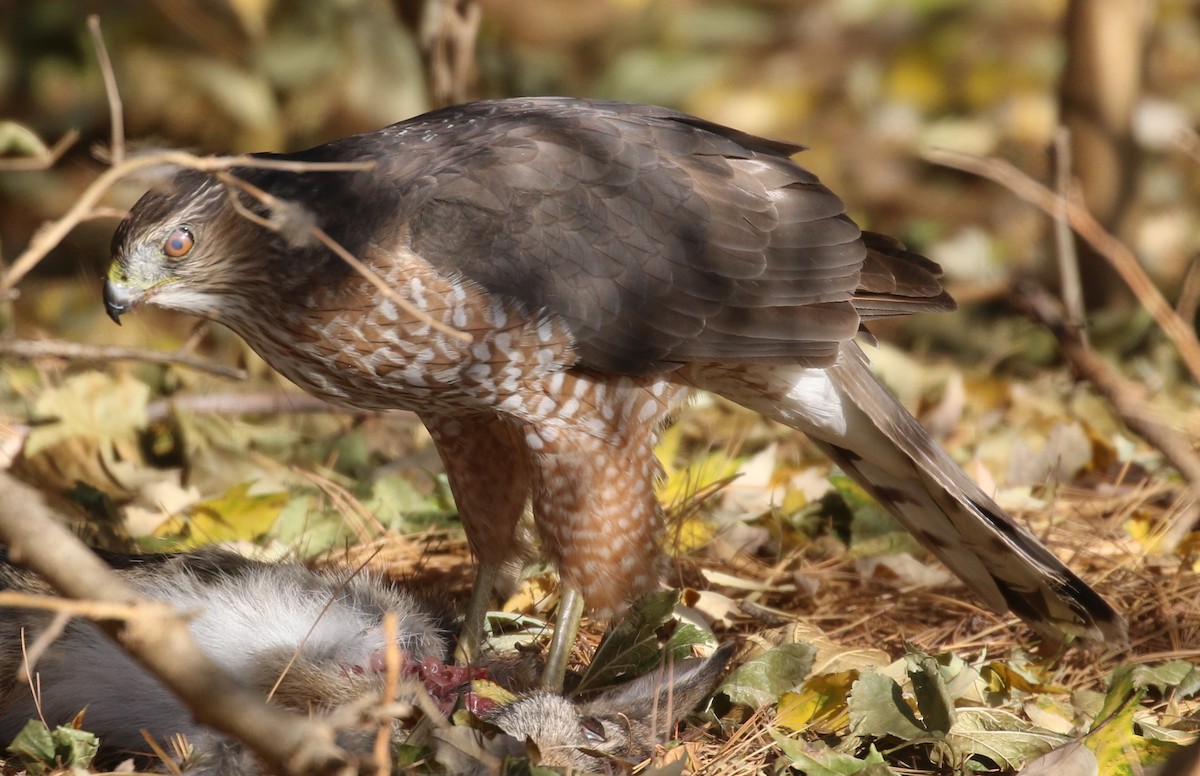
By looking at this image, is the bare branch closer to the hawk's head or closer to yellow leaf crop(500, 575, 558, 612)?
the hawk's head

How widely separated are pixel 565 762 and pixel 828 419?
1538mm

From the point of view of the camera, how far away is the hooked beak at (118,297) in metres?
3.01

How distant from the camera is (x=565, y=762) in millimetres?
2568

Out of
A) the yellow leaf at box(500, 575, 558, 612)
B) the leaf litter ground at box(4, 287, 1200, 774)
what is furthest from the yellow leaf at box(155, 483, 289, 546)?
the yellow leaf at box(500, 575, 558, 612)

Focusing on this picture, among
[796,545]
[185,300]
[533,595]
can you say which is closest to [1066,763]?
[796,545]

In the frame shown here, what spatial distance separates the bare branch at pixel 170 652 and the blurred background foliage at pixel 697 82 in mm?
3917

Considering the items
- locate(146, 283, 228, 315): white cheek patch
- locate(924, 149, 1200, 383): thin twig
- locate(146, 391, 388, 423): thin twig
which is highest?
locate(924, 149, 1200, 383): thin twig

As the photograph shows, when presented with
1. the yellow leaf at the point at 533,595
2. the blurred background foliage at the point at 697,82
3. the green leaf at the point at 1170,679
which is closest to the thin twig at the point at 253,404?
the yellow leaf at the point at 533,595

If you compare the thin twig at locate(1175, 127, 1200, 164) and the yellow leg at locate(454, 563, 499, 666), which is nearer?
the thin twig at locate(1175, 127, 1200, 164)

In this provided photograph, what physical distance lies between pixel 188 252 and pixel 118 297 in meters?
0.19

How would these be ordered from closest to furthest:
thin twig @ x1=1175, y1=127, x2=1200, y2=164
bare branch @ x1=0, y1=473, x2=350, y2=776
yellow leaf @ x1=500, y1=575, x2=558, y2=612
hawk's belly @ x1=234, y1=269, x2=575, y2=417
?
bare branch @ x1=0, y1=473, x2=350, y2=776, thin twig @ x1=1175, y1=127, x2=1200, y2=164, hawk's belly @ x1=234, y1=269, x2=575, y2=417, yellow leaf @ x1=500, y1=575, x2=558, y2=612

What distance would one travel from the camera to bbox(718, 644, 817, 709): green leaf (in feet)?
9.68

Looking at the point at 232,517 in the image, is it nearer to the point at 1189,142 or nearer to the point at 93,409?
the point at 93,409

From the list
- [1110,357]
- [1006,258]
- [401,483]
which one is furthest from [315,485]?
[1006,258]
